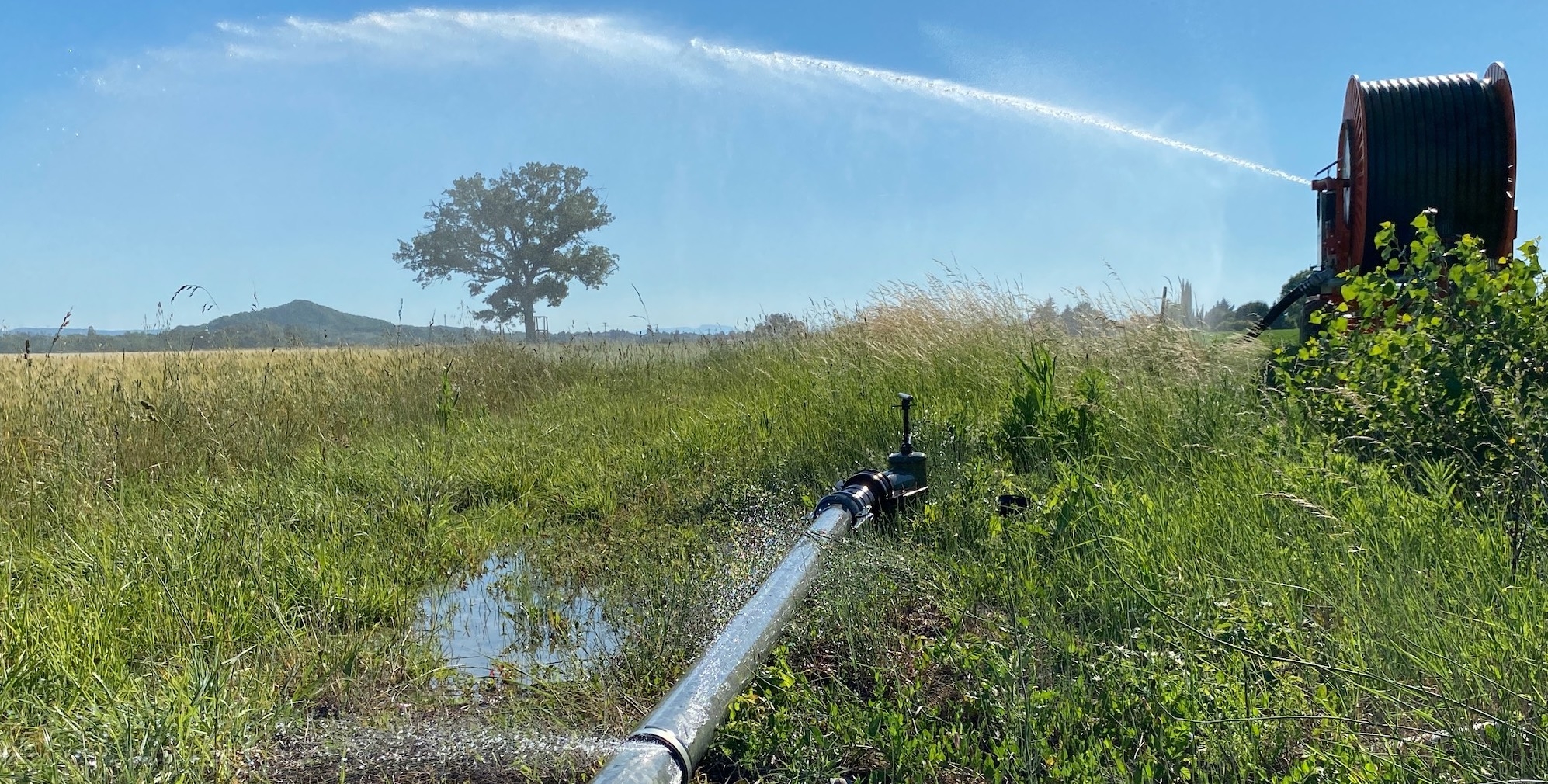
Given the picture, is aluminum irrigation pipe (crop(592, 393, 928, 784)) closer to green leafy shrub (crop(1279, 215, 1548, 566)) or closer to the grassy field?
the grassy field

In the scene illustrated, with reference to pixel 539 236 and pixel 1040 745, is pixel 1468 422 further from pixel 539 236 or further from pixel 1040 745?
pixel 539 236

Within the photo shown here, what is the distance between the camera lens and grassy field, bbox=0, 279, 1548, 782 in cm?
195

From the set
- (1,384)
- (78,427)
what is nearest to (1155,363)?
(78,427)

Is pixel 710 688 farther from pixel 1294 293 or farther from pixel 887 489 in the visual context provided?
pixel 1294 293

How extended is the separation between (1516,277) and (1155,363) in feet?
9.49

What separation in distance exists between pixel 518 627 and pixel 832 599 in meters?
1.20

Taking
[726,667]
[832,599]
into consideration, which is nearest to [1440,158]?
[832,599]

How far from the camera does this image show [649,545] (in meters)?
3.93

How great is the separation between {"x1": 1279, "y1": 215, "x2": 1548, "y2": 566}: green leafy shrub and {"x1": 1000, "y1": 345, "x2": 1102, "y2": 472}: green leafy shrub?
104 centimetres

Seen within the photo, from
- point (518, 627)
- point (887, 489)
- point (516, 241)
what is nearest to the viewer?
point (518, 627)

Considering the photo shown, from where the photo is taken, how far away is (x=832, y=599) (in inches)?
108

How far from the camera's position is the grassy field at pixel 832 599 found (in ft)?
6.39

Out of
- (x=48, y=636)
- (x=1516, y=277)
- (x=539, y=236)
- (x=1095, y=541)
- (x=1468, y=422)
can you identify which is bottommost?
(x=48, y=636)

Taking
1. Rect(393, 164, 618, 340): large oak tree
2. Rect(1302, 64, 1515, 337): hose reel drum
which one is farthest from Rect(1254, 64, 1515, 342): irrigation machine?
Rect(393, 164, 618, 340): large oak tree
